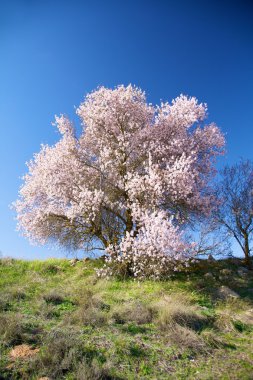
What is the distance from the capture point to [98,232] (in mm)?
16797

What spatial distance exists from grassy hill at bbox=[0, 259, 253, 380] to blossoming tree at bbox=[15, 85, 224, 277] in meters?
3.28

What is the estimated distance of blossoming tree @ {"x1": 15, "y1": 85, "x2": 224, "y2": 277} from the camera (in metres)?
15.0

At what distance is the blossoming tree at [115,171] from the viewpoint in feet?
49.2

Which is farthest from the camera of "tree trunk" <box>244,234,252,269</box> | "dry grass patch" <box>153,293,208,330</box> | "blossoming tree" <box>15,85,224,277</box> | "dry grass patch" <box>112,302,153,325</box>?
"tree trunk" <box>244,234,252,269</box>

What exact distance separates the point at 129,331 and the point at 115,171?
31.5 ft

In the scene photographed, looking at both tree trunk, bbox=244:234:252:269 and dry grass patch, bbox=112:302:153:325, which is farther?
tree trunk, bbox=244:234:252:269

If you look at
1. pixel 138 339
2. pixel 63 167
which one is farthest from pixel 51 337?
pixel 63 167

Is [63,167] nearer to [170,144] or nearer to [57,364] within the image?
[170,144]

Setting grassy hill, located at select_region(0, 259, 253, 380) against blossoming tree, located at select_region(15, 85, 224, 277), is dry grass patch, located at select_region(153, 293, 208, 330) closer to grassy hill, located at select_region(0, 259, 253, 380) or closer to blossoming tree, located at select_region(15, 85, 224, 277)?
grassy hill, located at select_region(0, 259, 253, 380)

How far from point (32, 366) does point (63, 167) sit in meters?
11.5

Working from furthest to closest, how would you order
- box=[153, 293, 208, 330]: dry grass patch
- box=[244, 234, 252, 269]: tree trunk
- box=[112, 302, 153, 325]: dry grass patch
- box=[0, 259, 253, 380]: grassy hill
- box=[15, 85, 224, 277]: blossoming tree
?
1. box=[244, 234, 252, 269]: tree trunk
2. box=[15, 85, 224, 277]: blossoming tree
3. box=[112, 302, 153, 325]: dry grass patch
4. box=[153, 293, 208, 330]: dry grass patch
5. box=[0, 259, 253, 380]: grassy hill

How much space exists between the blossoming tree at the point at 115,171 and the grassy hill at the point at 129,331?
3.28 metres

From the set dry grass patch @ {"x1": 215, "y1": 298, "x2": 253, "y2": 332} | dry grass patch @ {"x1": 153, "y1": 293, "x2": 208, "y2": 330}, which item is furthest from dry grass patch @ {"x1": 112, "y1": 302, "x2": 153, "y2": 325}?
dry grass patch @ {"x1": 215, "y1": 298, "x2": 253, "y2": 332}

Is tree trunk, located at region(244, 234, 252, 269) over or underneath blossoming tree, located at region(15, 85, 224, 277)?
underneath
